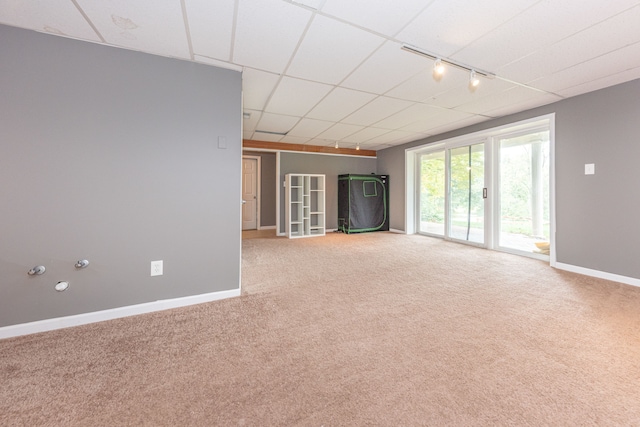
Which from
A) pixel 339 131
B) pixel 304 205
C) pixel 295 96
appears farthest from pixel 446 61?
pixel 304 205

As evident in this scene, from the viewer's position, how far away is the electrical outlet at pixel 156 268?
2.22 meters

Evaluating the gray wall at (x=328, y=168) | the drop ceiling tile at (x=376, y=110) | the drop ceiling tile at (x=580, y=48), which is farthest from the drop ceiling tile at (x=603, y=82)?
the gray wall at (x=328, y=168)

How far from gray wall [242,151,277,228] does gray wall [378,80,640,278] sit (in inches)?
224

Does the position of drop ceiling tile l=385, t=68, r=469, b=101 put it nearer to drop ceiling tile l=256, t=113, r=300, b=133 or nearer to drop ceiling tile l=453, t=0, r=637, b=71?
drop ceiling tile l=453, t=0, r=637, b=71

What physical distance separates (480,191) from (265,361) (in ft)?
15.6

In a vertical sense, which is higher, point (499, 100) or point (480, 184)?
point (499, 100)

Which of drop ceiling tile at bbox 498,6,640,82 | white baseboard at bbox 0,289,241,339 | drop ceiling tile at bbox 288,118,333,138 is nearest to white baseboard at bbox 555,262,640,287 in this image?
drop ceiling tile at bbox 498,6,640,82

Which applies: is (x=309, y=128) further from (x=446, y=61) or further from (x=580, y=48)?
(x=580, y=48)

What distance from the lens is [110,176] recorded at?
6.83ft

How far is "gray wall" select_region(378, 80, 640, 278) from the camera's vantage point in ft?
9.20

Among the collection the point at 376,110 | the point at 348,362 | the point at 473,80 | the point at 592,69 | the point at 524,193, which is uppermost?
the point at 376,110

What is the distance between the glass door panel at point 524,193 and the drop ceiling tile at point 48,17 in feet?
17.7

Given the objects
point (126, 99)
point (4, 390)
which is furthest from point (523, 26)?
point (4, 390)

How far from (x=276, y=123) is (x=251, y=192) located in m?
2.93
